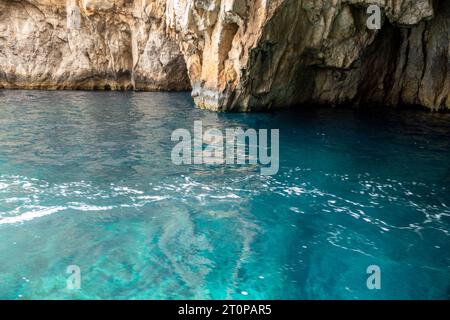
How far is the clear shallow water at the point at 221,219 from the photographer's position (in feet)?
20.2

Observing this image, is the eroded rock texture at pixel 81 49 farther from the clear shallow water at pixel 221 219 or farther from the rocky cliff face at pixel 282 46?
the clear shallow water at pixel 221 219

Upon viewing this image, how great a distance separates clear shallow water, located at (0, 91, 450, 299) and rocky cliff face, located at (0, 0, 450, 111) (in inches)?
257

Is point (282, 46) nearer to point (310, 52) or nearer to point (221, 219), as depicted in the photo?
point (310, 52)

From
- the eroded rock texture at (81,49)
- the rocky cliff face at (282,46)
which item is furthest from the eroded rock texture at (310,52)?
the eroded rock texture at (81,49)

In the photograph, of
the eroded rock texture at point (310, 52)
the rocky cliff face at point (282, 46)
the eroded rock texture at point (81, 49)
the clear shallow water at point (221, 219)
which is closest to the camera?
the clear shallow water at point (221, 219)

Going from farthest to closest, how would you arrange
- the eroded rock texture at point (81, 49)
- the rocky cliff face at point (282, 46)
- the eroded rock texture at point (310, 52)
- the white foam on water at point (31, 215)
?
the eroded rock texture at point (81, 49)
the rocky cliff face at point (282, 46)
the eroded rock texture at point (310, 52)
the white foam on water at point (31, 215)

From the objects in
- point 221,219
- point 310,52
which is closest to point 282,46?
point 310,52

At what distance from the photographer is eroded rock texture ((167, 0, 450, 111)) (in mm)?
18688

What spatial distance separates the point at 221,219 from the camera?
842cm

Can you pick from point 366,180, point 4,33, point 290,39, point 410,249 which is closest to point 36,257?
point 410,249

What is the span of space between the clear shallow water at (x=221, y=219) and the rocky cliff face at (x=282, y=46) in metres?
6.53

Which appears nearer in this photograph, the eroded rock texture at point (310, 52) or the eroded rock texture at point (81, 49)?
the eroded rock texture at point (310, 52)

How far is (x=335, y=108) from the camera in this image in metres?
24.2
